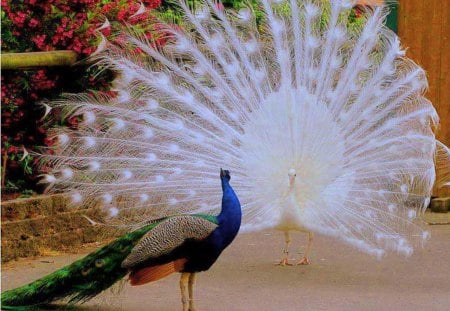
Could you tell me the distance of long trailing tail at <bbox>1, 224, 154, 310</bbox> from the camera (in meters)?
6.05

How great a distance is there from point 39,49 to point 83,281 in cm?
283

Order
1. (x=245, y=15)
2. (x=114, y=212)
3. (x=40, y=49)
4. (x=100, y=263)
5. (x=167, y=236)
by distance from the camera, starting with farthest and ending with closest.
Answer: (x=40, y=49) → (x=245, y=15) → (x=114, y=212) → (x=100, y=263) → (x=167, y=236)

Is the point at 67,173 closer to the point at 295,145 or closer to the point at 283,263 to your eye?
the point at 295,145

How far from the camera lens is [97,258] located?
20.0ft

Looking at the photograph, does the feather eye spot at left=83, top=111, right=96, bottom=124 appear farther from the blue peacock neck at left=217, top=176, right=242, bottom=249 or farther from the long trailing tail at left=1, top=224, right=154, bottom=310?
the blue peacock neck at left=217, top=176, right=242, bottom=249

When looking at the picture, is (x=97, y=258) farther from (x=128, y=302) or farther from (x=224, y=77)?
(x=224, y=77)

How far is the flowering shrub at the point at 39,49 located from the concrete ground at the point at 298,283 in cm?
102

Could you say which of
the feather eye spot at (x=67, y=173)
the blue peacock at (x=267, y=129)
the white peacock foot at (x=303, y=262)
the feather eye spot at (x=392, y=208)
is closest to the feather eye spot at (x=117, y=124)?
the blue peacock at (x=267, y=129)

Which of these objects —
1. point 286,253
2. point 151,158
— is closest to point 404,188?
point 286,253

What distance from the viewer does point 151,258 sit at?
591 cm

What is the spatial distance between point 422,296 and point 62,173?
101 inches

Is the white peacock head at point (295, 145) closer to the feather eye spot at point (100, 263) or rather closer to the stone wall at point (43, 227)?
the stone wall at point (43, 227)

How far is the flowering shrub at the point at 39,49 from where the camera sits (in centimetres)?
833

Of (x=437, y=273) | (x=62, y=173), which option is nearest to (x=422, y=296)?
(x=437, y=273)
